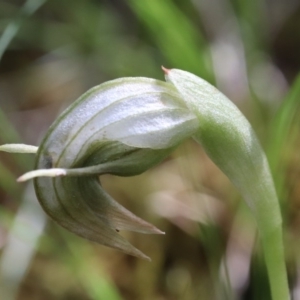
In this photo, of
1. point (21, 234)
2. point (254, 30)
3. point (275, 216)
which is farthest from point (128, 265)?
point (254, 30)

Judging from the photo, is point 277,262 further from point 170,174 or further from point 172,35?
point 170,174

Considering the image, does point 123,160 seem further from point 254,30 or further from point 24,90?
point 24,90

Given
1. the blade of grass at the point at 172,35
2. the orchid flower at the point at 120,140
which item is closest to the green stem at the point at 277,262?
the orchid flower at the point at 120,140

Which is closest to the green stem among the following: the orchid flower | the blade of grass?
the orchid flower

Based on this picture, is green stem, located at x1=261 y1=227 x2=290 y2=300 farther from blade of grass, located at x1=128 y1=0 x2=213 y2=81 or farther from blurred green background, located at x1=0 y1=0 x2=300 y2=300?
blade of grass, located at x1=128 y1=0 x2=213 y2=81

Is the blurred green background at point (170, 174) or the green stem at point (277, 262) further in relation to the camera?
the blurred green background at point (170, 174)

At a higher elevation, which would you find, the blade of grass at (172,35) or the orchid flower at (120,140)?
the blade of grass at (172,35)

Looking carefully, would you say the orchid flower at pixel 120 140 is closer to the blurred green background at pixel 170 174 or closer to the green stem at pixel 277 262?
the green stem at pixel 277 262
